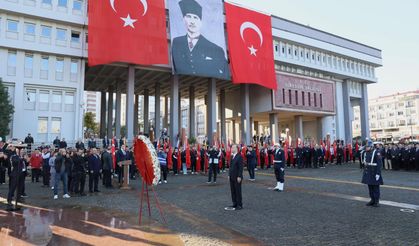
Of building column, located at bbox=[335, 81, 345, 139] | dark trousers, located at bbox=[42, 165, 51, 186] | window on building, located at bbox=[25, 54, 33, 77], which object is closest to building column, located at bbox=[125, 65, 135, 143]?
window on building, located at bbox=[25, 54, 33, 77]

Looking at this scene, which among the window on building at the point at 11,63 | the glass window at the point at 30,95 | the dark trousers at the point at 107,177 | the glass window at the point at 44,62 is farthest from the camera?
the glass window at the point at 44,62

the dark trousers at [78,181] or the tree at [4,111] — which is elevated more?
the tree at [4,111]

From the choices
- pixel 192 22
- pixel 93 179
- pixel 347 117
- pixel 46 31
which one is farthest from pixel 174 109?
pixel 347 117

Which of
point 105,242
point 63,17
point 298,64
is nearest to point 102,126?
point 63,17

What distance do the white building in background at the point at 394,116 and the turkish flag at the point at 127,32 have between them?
79773 mm

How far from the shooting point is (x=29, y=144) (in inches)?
1070

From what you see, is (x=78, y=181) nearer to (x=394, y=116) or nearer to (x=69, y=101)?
(x=69, y=101)

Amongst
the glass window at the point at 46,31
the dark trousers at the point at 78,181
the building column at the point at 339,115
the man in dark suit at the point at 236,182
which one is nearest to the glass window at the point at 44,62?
the glass window at the point at 46,31

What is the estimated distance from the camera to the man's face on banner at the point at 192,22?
3462cm

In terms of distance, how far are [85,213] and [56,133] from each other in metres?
26.3

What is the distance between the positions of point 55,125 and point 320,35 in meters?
40.2

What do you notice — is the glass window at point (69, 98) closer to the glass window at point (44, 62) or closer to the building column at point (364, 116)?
the glass window at point (44, 62)

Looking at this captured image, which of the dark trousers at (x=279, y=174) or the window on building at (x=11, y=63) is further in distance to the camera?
the window on building at (x=11, y=63)

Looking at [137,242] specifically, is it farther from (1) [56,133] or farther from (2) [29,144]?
(1) [56,133]
